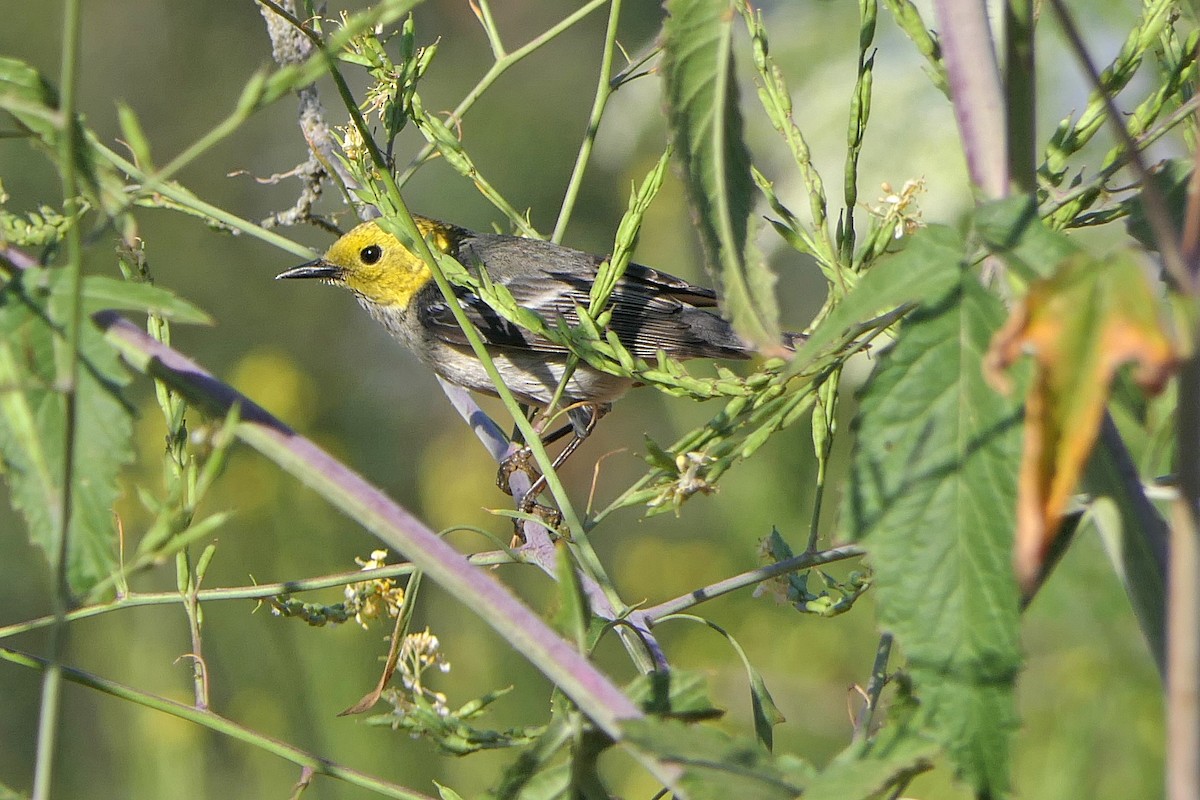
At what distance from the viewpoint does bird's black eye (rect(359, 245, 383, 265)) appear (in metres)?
3.79

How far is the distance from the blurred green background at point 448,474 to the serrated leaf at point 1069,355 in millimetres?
710

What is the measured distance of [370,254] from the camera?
3811 mm

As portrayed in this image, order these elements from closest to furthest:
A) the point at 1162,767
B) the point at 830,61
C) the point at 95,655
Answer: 1. the point at 1162,767
2. the point at 830,61
3. the point at 95,655

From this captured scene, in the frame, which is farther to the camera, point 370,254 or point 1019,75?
point 370,254

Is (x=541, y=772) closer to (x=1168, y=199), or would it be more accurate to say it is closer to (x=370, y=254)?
(x=1168, y=199)

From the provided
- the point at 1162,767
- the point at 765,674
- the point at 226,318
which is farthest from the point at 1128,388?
the point at 226,318

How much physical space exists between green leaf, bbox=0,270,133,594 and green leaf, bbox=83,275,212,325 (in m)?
0.03

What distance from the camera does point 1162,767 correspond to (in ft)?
8.84

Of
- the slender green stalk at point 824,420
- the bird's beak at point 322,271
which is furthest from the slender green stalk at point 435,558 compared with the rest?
the bird's beak at point 322,271

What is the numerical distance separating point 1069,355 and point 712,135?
12.3 inches

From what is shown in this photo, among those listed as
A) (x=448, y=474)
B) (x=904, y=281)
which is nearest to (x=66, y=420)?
(x=904, y=281)

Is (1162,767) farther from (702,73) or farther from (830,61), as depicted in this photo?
(702,73)

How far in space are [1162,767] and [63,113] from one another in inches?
109

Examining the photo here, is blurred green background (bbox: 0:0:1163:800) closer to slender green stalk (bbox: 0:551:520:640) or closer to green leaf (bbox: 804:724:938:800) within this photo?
slender green stalk (bbox: 0:551:520:640)
